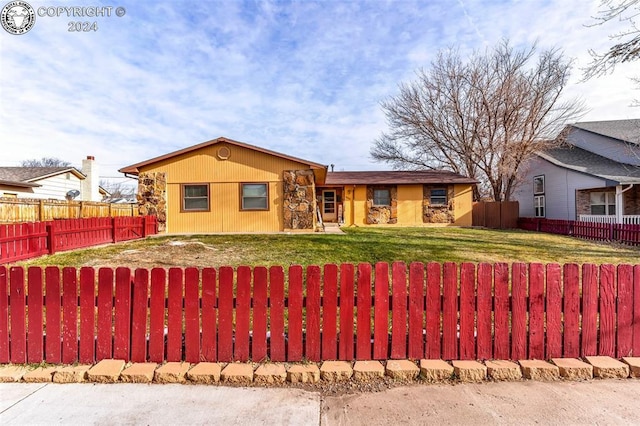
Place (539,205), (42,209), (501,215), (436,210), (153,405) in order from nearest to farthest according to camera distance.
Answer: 1. (153,405)
2. (42,209)
3. (436,210)
4. (501,215)
5. (539,205)

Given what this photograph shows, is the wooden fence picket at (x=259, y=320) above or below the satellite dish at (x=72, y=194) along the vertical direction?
below

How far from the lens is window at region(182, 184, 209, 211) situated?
13641mm

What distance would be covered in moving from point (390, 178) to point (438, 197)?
9.90 ft

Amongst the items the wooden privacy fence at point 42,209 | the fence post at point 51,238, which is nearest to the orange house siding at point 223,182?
the wooden privacy fence at point 42,209

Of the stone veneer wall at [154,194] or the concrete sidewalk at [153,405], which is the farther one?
the stone veneer wall at [154,194]

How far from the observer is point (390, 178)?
20.2 meters

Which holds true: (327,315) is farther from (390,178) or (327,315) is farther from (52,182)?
(52,182)

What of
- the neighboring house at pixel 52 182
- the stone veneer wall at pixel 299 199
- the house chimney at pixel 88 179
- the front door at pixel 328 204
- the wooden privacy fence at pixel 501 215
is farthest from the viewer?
the house chimney at pixel 88 179

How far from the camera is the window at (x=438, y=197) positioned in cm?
1900

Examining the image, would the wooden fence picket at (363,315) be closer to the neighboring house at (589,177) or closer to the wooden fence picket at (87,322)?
the wooden fence picket at (87,322)

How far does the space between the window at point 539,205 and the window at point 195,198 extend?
66.9 ft

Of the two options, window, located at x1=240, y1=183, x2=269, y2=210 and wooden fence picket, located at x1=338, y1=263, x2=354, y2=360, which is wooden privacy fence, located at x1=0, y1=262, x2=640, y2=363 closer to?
wooden fence picket, located at x1=338, y1=263, x2=354, y2=360

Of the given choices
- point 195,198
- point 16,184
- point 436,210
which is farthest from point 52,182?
point 436,210

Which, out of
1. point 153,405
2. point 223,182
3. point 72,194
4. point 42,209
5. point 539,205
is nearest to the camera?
point 153,405
